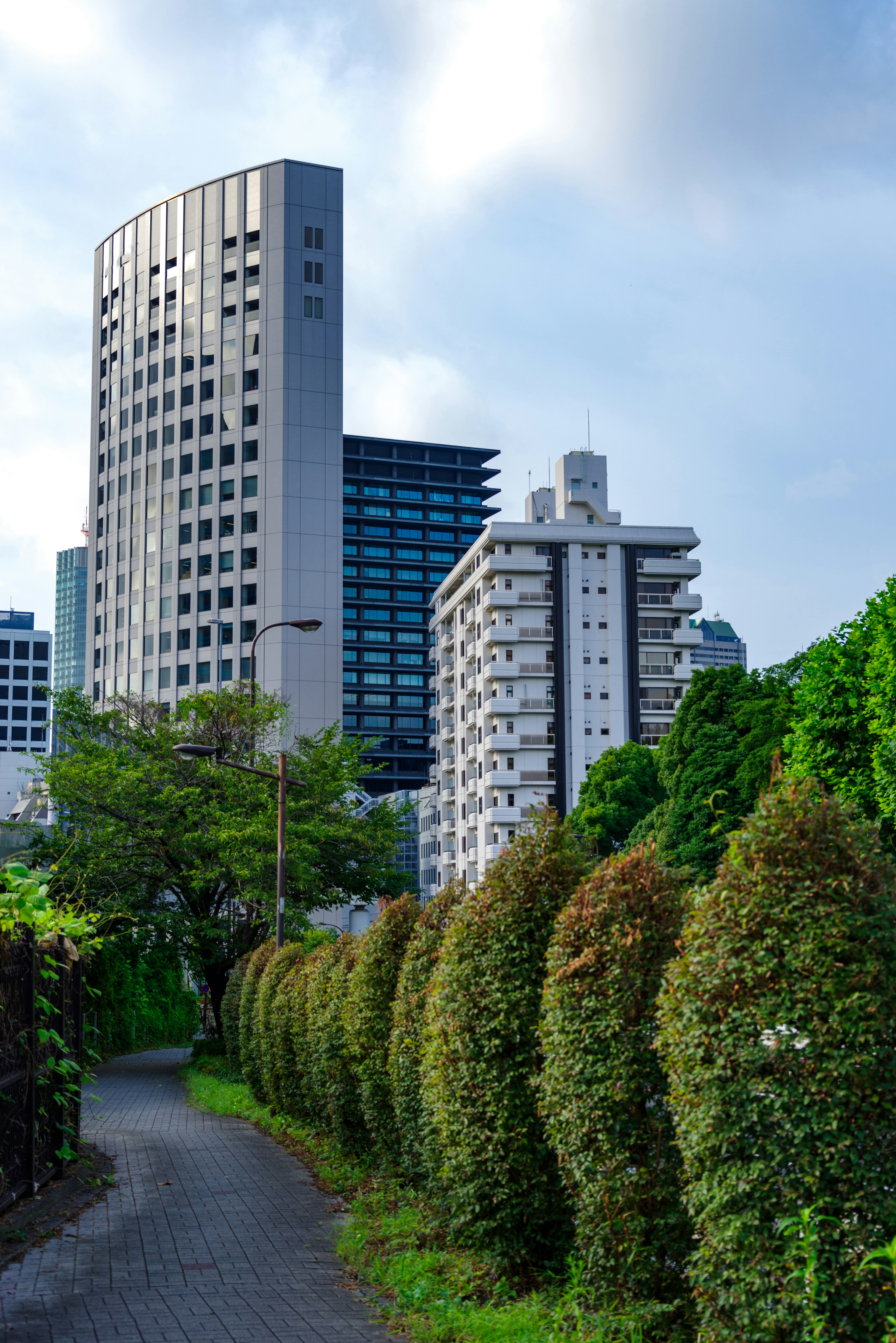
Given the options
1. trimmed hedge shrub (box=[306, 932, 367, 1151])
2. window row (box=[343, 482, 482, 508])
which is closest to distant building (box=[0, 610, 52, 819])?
window row (box=[343, 482, 482, 508])

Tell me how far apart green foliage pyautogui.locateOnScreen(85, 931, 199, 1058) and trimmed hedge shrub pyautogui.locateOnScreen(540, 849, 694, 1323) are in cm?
2408

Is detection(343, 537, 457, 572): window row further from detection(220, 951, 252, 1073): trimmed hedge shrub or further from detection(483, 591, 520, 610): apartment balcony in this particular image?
detection(220, 951, 252, 1073): trimmed hedge shrub

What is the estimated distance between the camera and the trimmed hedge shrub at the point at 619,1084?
634cm

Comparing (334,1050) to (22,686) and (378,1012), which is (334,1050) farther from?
(22,686)

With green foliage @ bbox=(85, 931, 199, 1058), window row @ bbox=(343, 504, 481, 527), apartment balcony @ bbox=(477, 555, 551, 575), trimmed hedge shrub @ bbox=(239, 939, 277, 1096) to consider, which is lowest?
green foliage @ bbox=(85, 931, 199, 1058)

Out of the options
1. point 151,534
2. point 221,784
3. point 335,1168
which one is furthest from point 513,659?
point 335,1168

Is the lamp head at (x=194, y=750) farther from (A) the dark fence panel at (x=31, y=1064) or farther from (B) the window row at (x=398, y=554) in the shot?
(B) the window row at (x=398, y=554)

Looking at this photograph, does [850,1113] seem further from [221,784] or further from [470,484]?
[470,484]

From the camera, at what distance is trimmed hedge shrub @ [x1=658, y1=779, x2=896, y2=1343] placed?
15.8ft

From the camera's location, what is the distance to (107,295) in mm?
97938

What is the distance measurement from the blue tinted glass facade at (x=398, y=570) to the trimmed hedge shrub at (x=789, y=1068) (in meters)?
117

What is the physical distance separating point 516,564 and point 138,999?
5528 cm

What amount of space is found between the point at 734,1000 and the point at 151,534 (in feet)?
291

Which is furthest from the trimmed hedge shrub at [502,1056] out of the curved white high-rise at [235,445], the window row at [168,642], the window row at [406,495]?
the window row at [406,495]
